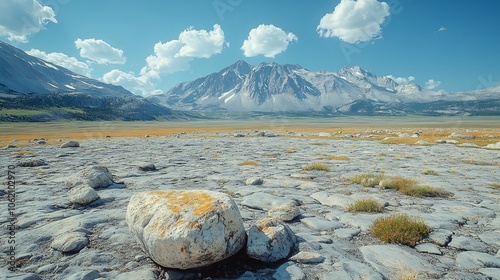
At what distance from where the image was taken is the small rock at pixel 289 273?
12.6 ft

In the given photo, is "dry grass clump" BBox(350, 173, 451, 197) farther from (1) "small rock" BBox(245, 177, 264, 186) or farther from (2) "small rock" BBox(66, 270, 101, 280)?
(2) "small rock" BBox(66, 270, 101, 280)

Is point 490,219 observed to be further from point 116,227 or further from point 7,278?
point 7,278

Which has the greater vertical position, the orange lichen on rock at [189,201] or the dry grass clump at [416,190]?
the orange lichen on rock at [189,201]

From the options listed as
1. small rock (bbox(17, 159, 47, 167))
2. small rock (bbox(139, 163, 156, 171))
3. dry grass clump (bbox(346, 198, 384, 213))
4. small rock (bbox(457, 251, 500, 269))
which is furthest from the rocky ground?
small rock (bbox(17, 159, 47, 167))

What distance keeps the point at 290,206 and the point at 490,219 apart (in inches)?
178

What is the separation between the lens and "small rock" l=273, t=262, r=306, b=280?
3.84m

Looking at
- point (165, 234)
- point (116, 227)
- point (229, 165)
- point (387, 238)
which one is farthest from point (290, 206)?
point (229, 165)

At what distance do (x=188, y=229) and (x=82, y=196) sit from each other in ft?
16.2

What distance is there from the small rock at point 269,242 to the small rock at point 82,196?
516cm

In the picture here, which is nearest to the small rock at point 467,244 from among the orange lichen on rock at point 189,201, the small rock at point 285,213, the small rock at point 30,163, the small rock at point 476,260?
the small rock at point 476,260

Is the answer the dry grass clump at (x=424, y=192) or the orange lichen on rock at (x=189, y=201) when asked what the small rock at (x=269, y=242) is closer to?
the orange lichen on rock at (x=189, y=201)

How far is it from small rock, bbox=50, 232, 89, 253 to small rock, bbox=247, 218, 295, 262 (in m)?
3.07

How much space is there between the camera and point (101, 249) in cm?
469

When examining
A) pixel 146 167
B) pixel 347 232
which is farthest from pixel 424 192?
pixel 146 167
